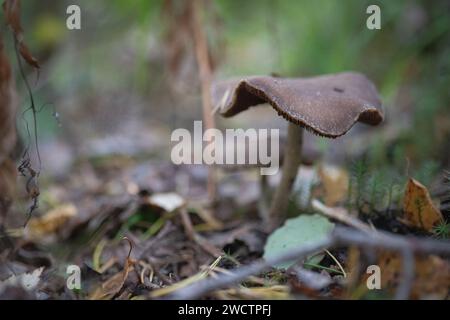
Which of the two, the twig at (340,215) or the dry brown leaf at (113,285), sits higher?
the twig at (340,215)

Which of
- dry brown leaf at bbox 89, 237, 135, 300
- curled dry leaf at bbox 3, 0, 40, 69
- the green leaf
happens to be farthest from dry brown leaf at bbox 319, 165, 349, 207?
curled dry leaf at bbox 3, 0, 40, 69

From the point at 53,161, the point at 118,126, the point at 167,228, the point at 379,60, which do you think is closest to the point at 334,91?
the point at 167,228

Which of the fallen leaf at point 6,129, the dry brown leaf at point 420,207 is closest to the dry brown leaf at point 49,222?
the fallen leaf at point 6,129

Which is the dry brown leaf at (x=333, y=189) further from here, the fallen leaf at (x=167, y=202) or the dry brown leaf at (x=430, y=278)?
the dry brown leaf at (x=430, y=278)

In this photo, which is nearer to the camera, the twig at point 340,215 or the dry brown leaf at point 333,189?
the twig at point 340,215

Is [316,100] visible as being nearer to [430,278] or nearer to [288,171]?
[288,171]

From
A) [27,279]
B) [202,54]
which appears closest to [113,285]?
[27,279]

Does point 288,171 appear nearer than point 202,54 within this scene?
Yes
